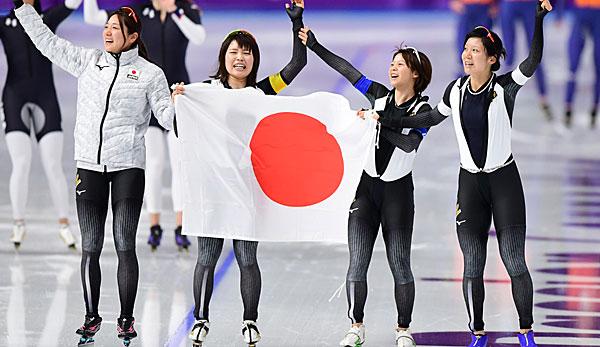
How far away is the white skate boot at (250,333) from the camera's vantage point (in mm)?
7137

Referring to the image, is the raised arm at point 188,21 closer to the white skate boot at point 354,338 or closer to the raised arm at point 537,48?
the white skate boot at point 354,338

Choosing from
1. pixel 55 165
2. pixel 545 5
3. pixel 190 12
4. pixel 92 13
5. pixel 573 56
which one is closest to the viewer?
pixel 545 5

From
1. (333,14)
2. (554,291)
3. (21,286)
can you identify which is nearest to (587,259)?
(554,291)

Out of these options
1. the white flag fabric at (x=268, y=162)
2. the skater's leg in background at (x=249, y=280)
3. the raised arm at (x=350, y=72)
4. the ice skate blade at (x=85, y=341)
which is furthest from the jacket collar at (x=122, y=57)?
the ice skate blade at (x=85, y=341)

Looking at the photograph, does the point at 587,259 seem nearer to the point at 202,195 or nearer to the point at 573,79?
the point at 202,195

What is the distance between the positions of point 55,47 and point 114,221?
101cm

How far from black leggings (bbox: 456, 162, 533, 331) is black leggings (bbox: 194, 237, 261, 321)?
1097 millimetres

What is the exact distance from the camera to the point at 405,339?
7.31 meters

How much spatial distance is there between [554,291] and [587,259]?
1087 millimetres

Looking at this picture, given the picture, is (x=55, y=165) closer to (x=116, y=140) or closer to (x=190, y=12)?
(x=190, y=12)

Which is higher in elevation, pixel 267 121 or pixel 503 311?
pixel 267 121

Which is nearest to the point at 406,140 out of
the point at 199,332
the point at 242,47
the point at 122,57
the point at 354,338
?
the point at 242,47

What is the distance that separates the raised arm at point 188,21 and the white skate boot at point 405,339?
3.28m

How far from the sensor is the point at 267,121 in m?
7.36
